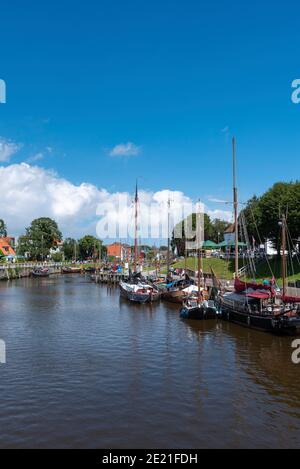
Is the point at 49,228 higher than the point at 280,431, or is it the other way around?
the point at 49,228

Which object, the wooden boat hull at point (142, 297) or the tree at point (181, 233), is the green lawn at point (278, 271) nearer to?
the wooden boat hull at point (142, 297)

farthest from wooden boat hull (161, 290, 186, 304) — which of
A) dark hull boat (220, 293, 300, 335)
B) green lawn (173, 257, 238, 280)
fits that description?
green lawn (173, 257, 238, 280)

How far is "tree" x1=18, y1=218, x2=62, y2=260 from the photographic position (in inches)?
6191

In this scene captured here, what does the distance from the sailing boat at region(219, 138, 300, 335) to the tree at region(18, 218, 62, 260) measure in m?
122

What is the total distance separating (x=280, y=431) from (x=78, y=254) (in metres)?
181

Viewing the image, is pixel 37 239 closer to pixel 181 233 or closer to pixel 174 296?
pixel 181 233

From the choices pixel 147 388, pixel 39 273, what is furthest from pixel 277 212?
pixel 39 273

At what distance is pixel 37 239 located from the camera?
157875 millimetres

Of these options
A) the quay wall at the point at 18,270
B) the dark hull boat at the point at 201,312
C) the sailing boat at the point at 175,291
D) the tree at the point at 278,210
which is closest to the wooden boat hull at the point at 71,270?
the quay wall at the point at 18,270

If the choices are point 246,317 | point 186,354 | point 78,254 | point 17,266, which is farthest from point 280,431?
point 78,254

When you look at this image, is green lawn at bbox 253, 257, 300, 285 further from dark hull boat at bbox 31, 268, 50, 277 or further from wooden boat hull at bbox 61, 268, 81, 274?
wooden boat hull at bbox 61, 268, 81, 274

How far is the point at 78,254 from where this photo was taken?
193625 mm

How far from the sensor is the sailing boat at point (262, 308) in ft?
112
